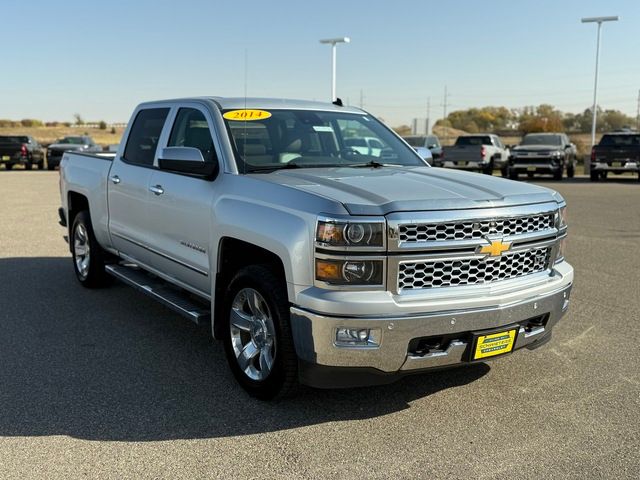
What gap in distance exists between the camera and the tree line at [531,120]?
247ft

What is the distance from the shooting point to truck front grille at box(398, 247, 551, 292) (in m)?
3.67

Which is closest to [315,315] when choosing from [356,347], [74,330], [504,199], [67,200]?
[356,347]

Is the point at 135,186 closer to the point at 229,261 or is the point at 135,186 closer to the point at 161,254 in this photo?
the point at 161,254

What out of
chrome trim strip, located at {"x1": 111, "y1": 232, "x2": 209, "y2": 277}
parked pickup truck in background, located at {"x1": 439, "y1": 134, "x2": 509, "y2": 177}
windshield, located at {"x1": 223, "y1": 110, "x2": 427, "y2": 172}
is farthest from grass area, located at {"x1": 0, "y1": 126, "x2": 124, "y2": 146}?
windshield, located at {"x1": 223, "y1": 110, "x2": 427, "y2": 172}

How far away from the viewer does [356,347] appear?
3.62 meters

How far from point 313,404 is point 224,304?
88 cm

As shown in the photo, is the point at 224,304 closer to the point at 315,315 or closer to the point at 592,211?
the point at 315,315

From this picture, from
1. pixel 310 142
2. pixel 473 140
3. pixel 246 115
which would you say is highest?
pixel 246 115

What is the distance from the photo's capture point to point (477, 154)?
84.5 ft

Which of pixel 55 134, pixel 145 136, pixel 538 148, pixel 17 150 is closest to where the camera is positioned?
pixel 145 136

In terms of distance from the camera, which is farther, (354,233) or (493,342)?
(493,342)

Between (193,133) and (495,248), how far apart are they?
8.65ft

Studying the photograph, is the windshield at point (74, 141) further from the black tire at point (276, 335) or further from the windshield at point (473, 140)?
the black tire at point (276, 335)

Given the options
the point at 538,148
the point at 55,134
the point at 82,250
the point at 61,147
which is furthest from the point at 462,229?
the point at 55,134
